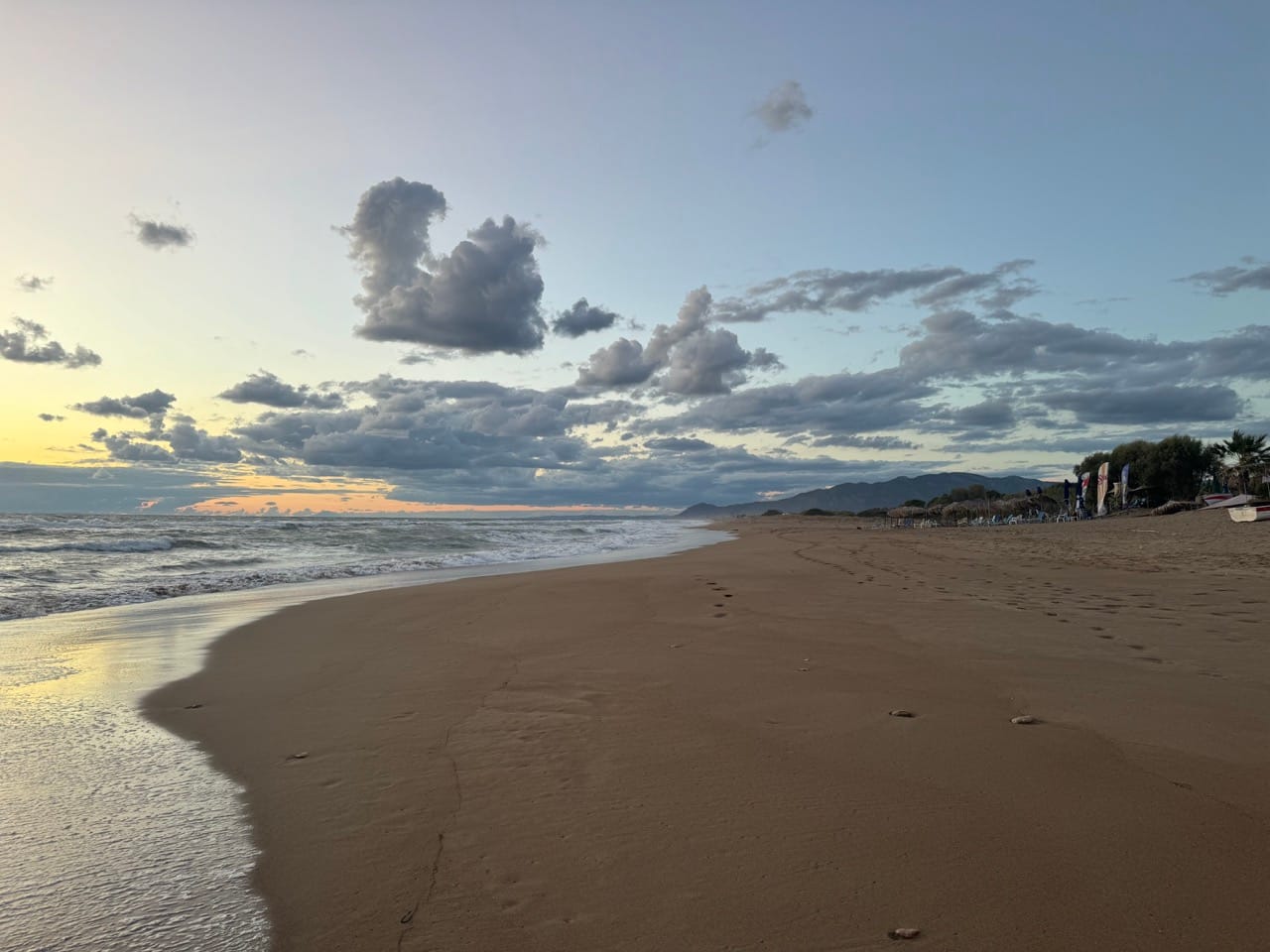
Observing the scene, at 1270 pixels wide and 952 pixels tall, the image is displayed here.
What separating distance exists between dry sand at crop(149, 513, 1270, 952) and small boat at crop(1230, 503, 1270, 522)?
2138 centimetres

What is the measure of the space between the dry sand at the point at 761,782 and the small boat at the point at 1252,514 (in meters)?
21.4

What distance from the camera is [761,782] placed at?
3842 millimetres

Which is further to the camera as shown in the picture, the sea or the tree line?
the tree line

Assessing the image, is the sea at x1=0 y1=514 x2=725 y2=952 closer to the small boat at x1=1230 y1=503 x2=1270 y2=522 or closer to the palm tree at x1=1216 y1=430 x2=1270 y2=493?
the small boat at x1=1230 y1=503 x2=1270 y2=522

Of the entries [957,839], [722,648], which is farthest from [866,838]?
[722,648]

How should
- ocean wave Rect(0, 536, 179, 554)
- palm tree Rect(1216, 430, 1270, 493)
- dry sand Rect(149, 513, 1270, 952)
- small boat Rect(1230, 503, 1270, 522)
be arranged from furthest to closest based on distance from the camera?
palm tree Rect(1216, 430, 1270, 493) < ocean wave Rect(0, 536, 179, 554) < small boat Rect(1230, 503, 1270, 522) < dry sand Rect(149, 513, 1270, 952)

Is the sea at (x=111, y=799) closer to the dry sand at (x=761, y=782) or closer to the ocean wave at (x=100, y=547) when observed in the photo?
the dry sand at (x=761, y=782)

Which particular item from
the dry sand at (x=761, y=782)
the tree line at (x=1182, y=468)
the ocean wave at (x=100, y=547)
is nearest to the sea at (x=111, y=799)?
the dry sand at (x=761, y=782)

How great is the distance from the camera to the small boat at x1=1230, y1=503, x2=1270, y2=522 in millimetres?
24297

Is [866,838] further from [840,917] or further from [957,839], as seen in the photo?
[840,917]

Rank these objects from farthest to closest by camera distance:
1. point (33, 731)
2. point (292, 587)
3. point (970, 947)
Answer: point (292, 587)
point (33, 731)
point (970, 947)

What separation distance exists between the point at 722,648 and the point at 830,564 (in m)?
11.9

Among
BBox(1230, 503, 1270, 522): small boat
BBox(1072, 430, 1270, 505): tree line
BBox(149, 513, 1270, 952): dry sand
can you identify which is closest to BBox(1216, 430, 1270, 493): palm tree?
BBox(1072, 430, 1270, 505): tree line

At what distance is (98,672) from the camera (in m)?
7.21
